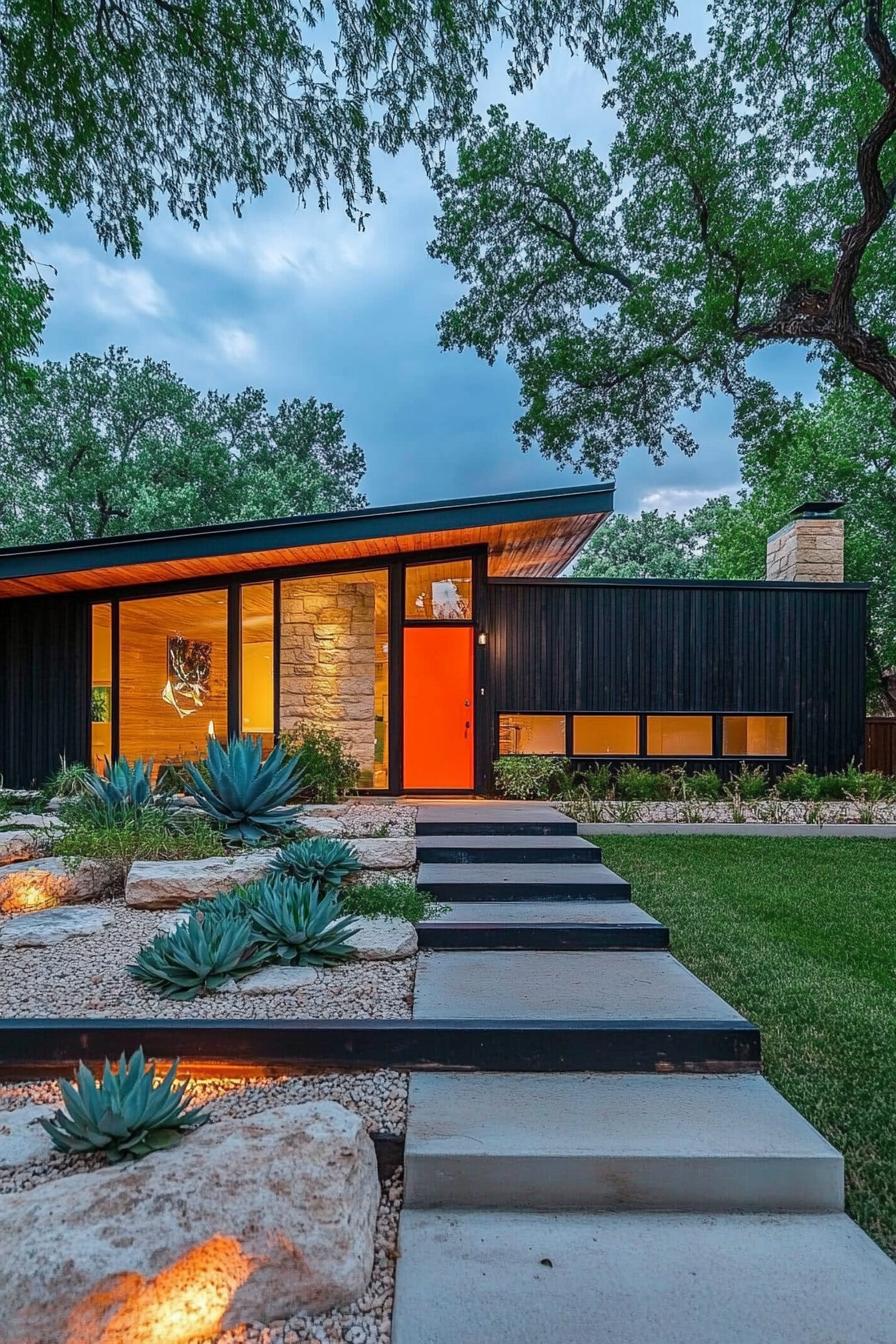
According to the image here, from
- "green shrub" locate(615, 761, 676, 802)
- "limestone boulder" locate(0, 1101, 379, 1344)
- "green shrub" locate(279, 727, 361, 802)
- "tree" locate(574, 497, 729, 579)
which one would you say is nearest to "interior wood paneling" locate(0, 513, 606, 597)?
"green shrub" locate(279, 727, 361, 802)

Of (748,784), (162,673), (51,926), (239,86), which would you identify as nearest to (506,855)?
(51,926)

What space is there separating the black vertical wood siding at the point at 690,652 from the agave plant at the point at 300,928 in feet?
16.1

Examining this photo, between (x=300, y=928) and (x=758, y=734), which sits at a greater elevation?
(x=758, y=734)

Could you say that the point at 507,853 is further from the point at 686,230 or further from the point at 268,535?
the point at 686,230

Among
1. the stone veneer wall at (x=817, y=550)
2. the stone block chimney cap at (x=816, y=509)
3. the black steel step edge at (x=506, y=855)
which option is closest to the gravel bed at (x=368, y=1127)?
the black steel step edge at (x=506, y=855)

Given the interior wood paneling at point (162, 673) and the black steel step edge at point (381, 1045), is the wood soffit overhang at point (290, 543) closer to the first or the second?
the interior wood paneling at point (162, 673)

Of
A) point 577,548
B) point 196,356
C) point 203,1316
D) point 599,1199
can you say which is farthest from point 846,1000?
point 196,356

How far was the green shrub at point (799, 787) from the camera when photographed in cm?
732

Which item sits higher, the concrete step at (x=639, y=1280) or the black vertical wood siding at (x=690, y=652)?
the black vertical wood siding at (x=690, y=652)

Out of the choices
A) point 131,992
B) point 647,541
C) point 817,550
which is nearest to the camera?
point 131,992

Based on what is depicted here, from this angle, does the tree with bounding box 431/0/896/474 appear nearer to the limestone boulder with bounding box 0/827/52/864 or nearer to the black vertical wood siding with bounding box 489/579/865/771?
the black vertical wood siding with bounding box 489/579/865/771

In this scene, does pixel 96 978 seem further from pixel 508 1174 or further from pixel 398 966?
pixel 508 1174

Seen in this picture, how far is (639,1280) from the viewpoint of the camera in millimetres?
1494

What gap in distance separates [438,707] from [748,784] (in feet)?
11.4
